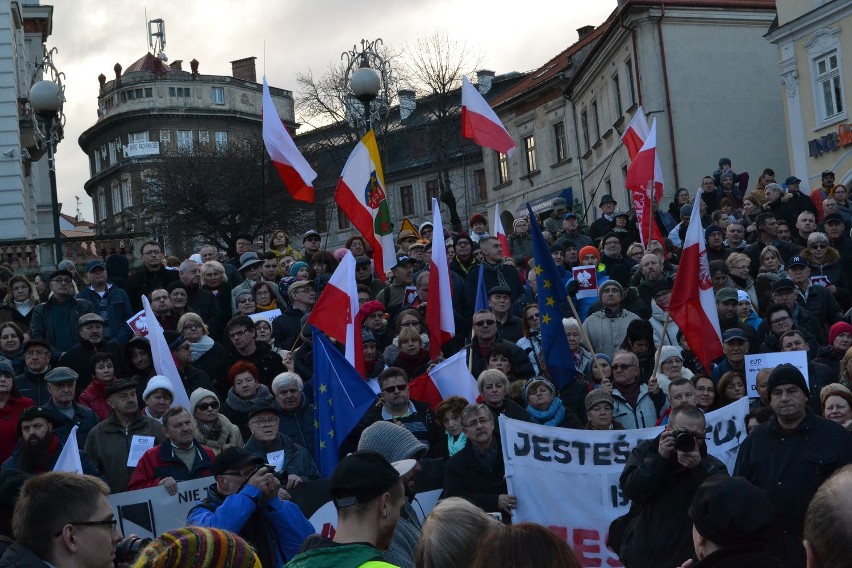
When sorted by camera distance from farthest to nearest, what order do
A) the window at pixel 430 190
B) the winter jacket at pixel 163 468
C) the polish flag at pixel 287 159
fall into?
the window at pixel 430 190 → the polish flag at pixel 287 159 → the winter jacket at pixel 163 468

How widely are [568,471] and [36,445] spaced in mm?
3672

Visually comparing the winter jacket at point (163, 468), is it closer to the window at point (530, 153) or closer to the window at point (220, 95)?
the window at point (530, 153)

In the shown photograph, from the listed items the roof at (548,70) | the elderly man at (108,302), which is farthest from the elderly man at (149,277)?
the roof at (548,70)

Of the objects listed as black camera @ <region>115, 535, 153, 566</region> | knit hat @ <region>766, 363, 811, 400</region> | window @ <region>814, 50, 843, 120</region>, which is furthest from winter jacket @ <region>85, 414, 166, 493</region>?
window @ <region>814, 50, 843, 120</region>

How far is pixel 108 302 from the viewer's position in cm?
1420

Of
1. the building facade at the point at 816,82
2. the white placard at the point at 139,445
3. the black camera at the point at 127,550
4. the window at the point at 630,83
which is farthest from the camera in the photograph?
the window at the point at 630,83

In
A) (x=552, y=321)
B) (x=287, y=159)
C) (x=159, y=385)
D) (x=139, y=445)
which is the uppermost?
(x=287, y=159)

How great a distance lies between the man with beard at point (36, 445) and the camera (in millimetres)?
9172

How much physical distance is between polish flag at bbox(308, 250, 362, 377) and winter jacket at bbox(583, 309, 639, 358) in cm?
245

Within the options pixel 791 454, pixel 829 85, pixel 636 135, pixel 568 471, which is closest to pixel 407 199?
pixel 829 85

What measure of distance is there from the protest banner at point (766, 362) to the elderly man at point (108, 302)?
6.63m

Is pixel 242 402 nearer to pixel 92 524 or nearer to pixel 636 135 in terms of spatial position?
pixel 92 524

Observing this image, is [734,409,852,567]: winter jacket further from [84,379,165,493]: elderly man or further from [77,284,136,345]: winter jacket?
[77,284,136,345]: winter jacket

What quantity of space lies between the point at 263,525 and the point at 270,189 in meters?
48.5
